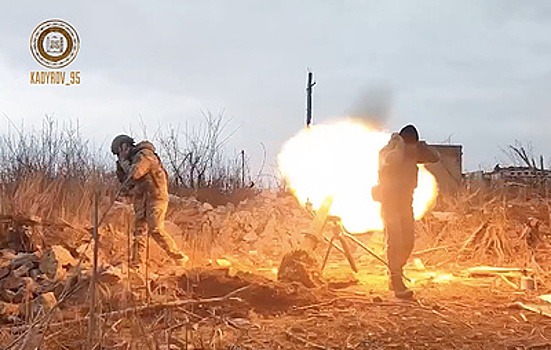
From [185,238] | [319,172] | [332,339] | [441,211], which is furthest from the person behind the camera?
[441,211]

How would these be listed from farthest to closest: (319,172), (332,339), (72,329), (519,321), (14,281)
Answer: (319,172), (14,281), (519,321), (332,339), (72,329)

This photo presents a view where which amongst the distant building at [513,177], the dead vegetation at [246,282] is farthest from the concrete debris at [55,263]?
the distant building at [513,177]

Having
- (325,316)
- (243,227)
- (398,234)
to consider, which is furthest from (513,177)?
(325,316)

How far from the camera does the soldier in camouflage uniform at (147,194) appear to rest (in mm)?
10398

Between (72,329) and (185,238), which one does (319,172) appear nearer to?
(185,238)

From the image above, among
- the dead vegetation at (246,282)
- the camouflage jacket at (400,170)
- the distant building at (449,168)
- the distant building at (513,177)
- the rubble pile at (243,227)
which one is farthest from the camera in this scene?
the distant building at (449,168)

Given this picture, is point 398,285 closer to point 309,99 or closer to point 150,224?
point 150,224

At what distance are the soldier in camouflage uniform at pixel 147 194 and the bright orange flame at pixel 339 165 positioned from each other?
7.50 ft

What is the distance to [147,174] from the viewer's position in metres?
10.4

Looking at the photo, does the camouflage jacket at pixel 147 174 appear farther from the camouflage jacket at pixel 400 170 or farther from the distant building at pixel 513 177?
the distant building at pixel 513 177

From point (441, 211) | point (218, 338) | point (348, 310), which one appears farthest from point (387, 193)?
point (441, 211)

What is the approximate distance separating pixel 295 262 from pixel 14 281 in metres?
3.66

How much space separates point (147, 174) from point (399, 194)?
3979 millimetres

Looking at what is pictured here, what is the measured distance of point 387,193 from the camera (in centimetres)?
859
